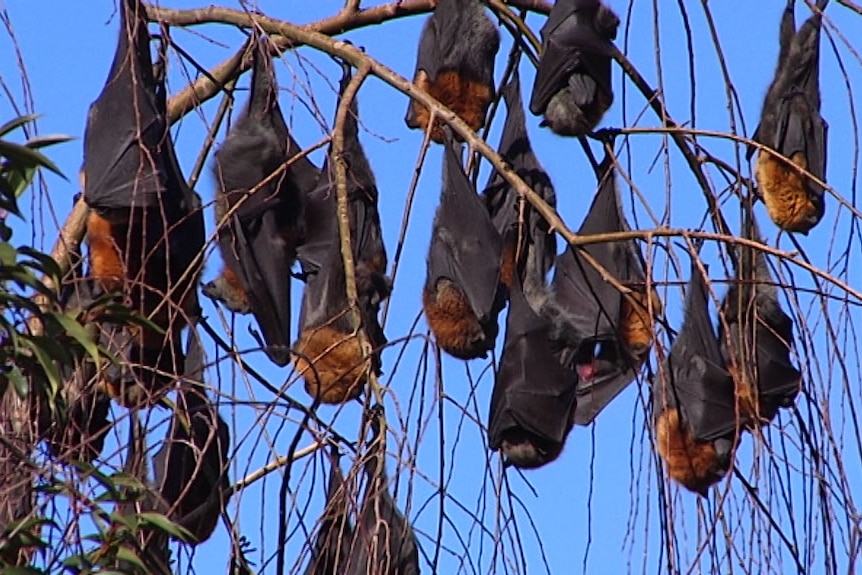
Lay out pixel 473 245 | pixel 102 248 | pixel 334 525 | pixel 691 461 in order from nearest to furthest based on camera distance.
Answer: pixel 334 525
pixel 102 248
pixel 473 245
pixel 691 461

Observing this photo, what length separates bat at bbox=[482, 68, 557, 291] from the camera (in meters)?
7.25

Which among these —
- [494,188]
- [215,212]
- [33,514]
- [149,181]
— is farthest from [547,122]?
[33,514]

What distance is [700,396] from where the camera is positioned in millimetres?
7039

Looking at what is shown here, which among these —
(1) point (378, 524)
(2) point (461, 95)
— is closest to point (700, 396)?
(2) point (461, 95)

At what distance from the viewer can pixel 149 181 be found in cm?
571

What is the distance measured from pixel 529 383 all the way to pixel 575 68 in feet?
4.43

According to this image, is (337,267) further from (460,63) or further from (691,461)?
(691,461)

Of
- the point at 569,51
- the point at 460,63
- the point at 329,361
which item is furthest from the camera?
the point at 460,63

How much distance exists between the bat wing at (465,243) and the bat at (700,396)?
0.83m

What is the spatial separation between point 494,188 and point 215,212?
131 cm

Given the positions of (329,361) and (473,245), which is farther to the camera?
(329,361)

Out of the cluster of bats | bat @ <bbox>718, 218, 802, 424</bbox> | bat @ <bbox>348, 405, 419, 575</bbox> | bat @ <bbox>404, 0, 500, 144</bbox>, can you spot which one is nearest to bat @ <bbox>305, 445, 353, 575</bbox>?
bat @ <bbox>348, 405, 419, 575</bbox>

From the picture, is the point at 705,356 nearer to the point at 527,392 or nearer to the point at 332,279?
the point at 527,392

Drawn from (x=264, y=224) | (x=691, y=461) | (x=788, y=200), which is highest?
(x=788, y=200)
